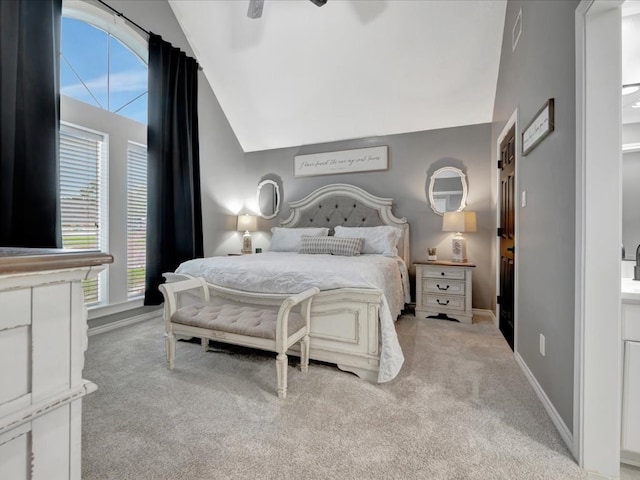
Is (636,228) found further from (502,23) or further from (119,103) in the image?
(119,103)

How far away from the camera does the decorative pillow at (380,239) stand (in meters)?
3.62

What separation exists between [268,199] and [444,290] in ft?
9.86

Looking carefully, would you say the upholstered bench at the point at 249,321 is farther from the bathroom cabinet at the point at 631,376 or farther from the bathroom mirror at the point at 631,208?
the bathroom mirror at the point at 631,208

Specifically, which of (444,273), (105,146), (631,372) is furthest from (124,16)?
(631,372)

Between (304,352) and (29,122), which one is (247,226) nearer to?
(29,122)

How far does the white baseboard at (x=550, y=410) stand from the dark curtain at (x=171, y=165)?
11.4 ft

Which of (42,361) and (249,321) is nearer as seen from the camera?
(42,361)

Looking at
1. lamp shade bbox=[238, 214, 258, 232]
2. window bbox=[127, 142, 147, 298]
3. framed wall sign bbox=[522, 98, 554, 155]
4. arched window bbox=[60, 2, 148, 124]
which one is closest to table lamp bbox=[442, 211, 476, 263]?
framed wall sign bbox=[522, 98, 554, 155]

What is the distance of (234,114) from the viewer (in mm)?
4719

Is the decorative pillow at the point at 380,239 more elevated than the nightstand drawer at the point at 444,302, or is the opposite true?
the decorative pillow at the point at 380,239

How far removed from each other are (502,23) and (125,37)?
4.02 meters

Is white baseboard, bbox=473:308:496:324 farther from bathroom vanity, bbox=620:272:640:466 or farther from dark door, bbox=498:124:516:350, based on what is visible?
bathroom vanity, bbox=620:272:640:466

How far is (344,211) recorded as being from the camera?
14.2 ft

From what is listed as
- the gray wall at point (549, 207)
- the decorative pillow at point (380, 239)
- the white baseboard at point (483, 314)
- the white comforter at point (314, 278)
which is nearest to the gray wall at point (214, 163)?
the white comforter at point (314, 278)
